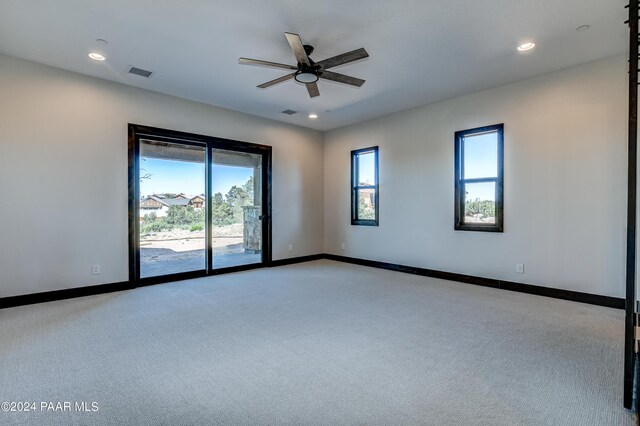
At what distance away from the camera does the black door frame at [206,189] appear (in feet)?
15.8

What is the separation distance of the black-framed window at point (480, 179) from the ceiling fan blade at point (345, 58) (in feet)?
9.29

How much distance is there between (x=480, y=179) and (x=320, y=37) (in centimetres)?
332

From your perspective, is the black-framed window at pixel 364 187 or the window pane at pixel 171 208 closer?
the window pane at pixel 171 208

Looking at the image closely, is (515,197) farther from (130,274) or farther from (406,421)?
(130,274)

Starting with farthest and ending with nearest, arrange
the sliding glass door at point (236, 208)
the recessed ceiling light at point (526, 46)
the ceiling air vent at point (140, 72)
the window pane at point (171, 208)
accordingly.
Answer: the sliding glass door at point (236, 208)
the window pane at point (171, 208)
the ceiling air vent at point (140, 72)
the recessed ceiling light at point (526, 46)

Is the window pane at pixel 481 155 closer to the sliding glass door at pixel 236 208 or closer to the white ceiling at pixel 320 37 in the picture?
the white ceiling at pixel 320 37

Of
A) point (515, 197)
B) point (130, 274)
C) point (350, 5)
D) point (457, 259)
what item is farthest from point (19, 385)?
point (515, 197)

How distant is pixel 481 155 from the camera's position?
16.6 ft

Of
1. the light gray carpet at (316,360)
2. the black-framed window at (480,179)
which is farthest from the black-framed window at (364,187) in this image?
the light gray carpet at (316,360)

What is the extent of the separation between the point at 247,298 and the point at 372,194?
355 centimetres

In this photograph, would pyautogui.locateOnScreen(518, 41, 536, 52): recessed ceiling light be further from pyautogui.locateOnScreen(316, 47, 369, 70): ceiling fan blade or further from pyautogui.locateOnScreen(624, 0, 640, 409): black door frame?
pyautogui.locateOnScreen(316, 47, 369, 70): ceiling fan blade

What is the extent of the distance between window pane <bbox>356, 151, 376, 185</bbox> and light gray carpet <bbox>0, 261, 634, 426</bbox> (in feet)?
9.98

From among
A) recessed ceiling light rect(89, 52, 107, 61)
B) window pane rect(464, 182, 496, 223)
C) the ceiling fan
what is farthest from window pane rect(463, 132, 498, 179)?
recessed ceiling light rect(89, 52, 107, 61)

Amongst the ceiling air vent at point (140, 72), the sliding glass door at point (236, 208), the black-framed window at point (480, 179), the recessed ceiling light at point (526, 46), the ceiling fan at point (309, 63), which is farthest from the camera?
the sliding glass door at point (236, 208)
